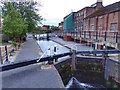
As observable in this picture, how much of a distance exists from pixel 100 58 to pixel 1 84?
883cm

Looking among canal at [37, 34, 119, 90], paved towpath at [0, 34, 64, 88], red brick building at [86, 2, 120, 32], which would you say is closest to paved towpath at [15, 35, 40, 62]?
paved towpath at [0, 34, 64, 88]

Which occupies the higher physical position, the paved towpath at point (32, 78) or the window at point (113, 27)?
the window at point (113, 27)

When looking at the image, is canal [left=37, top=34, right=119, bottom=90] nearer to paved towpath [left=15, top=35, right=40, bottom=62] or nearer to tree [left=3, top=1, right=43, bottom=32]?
paved towpath [left=15, top=35, right=40, bottom=62]

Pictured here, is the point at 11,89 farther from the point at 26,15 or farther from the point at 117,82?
the point at 26,15

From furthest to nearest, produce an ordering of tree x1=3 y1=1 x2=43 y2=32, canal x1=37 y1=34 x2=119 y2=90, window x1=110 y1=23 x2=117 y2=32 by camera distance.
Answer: tree x1=3 y1=1 x2=43 y2=32 < window x1=110 y1=23 x2=117 y2=32 < canal x1=37 y1=34 x2=119 y2=90

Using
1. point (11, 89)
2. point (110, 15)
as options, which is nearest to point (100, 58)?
point (11, 89)

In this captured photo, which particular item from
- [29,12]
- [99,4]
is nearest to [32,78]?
[29,12]

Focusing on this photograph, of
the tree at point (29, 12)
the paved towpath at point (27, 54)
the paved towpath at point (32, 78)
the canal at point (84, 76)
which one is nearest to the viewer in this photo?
the paved towpath at point (32, 78)

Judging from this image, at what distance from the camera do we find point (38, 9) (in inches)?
1264

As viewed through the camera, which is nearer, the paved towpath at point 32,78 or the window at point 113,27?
the paved towpath at point 32,78

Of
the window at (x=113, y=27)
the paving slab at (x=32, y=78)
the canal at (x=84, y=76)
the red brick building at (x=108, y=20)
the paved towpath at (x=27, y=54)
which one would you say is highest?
the red brick building at (x=108, y=20)

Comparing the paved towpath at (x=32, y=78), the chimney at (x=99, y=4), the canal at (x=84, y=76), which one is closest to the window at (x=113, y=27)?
the canal at (x=84, y=76)

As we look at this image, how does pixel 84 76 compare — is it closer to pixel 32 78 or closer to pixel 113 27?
pixel 32 78

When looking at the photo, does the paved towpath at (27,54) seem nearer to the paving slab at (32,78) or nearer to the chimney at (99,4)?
the paving slab at (32,78)
